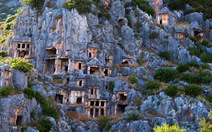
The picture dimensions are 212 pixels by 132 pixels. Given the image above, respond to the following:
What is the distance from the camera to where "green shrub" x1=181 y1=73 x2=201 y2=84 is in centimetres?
5994

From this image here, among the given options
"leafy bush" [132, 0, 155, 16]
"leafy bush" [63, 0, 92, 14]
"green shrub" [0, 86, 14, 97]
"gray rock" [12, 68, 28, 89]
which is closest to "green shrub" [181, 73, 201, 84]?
"leafy bush" [63, 0, 92, 14]

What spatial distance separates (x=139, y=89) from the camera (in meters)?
59.2

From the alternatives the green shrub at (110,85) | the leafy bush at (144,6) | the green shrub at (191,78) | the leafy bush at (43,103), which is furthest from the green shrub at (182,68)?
the leafy bush at (43,103)

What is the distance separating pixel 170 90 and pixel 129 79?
24.6 ft

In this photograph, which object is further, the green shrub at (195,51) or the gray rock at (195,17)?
the gray rock at (195,17)

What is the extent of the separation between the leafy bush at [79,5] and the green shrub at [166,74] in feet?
58.5

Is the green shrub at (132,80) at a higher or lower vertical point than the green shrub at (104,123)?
higher

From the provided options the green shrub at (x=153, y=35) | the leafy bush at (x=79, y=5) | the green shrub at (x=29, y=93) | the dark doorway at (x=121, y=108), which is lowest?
the dark doorway at (x=121, y=108)

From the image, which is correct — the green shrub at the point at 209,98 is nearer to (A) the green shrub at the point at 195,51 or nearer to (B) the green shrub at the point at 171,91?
(B) the green shrub at the point at 171,91

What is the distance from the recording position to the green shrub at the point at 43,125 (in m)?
46.6

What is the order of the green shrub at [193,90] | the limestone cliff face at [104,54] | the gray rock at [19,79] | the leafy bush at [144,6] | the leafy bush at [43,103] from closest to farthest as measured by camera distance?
the leafy bush at [43,103]
the gray rock at [19,79]
the limestone cliff face at [104,54]
the green shrub at [193,90]
the leafy bush at [144,6]

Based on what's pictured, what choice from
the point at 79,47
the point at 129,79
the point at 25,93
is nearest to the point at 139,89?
the point at 129,79

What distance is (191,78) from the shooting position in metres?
60.0

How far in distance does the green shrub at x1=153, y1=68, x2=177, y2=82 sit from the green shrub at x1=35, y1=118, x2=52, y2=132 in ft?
70.5
